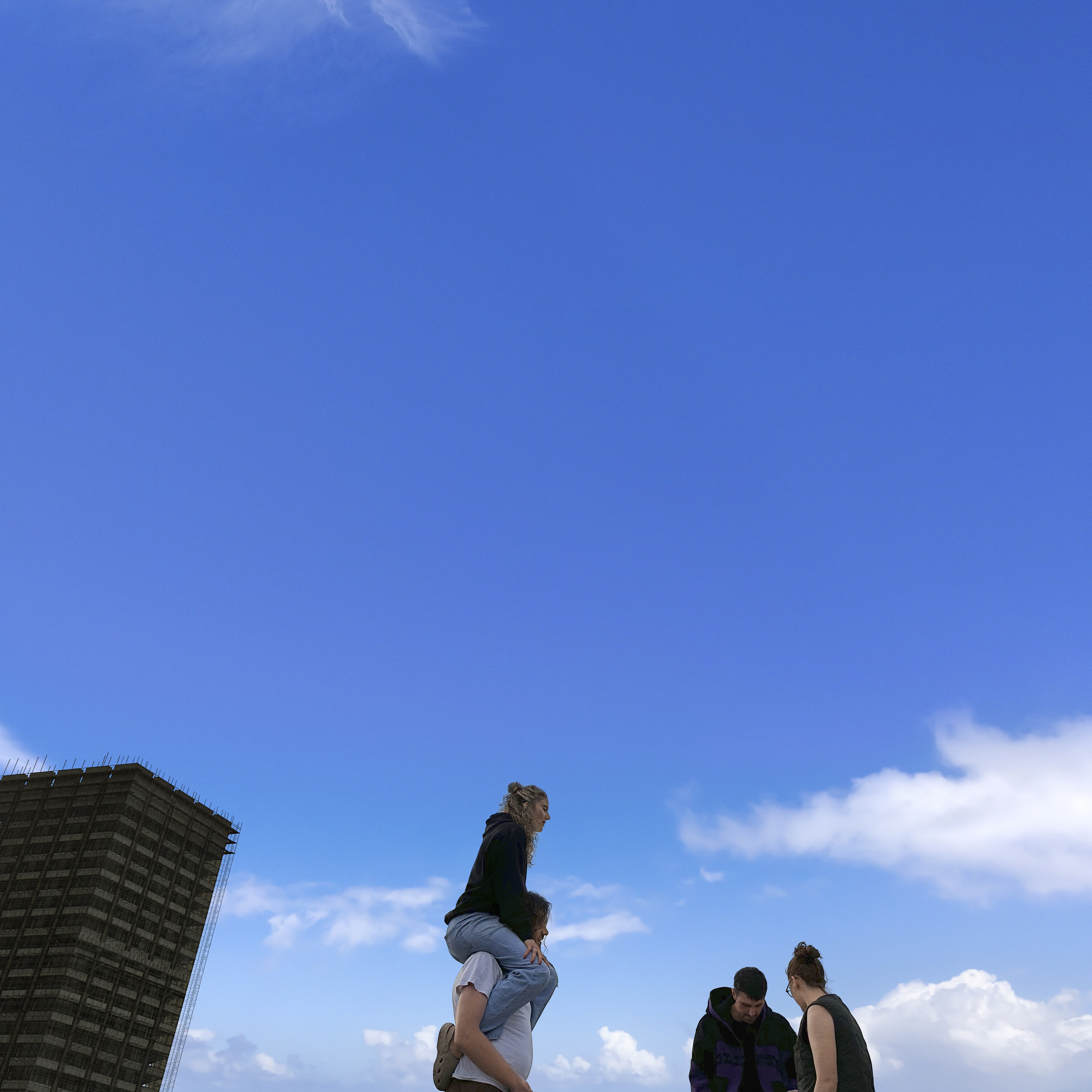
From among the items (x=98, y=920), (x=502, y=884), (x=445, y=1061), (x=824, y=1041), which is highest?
(x=98, y=920)

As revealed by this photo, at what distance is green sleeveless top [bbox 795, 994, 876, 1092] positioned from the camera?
21.8 feet

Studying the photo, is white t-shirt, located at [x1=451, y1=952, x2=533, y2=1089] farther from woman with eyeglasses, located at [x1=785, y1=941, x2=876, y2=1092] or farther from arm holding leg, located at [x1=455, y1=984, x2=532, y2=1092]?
woman with eyeglasses, located at [x1=785, y1=941, x2=876, y2=1092]

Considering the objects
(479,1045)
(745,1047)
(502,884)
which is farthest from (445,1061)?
(745,1047)

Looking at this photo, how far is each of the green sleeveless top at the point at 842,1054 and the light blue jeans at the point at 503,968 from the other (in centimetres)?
268

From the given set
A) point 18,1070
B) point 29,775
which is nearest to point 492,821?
point 18,1070

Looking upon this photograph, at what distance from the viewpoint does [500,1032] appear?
16.7 feet

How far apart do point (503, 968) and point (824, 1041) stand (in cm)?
A: 307

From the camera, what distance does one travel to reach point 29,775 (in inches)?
5157

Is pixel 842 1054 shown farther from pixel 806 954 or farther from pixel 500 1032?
pixel 500 1032

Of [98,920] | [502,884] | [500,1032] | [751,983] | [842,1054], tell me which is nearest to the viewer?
[500,1032]

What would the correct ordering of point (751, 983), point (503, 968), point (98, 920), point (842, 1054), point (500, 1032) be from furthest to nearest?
1. point (98, 920)
2. point (751, 983)
3. point (842, 1054)
4. point (503, 968)
5. point (500, 1032)

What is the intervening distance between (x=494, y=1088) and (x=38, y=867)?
5441 inches

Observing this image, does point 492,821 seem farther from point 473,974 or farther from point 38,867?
point 38,867

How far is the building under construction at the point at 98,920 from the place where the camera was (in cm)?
10581
